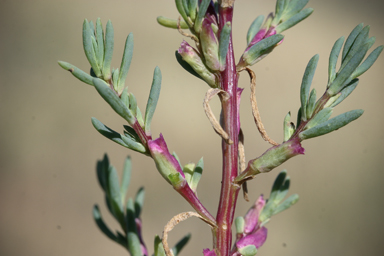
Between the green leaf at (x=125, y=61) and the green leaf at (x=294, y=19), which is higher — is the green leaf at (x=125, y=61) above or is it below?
above

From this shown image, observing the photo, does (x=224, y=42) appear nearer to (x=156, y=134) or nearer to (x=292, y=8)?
(x=292, y=8)

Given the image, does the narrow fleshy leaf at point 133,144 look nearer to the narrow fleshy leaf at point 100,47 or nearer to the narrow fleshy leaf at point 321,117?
the narrow fleshy leaf at point 100,47

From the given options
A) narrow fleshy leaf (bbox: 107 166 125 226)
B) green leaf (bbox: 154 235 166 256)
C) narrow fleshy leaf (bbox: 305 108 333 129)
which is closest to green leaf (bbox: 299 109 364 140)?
narrow fleshy leaf (bbox: 305 108 333 129)

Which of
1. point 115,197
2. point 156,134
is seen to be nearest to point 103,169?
point 115,197

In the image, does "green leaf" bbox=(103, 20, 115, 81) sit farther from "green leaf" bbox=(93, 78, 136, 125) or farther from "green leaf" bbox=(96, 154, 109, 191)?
"green leaf" bbox=(96, 154, 109, 191)

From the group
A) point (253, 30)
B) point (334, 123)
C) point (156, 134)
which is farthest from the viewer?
point (156, 134)

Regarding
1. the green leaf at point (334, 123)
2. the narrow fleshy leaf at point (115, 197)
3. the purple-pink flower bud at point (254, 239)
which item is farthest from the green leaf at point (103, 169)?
the green leaf at point (334, 123)
